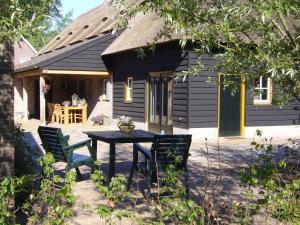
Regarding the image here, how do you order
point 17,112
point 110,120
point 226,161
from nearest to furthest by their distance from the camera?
1. point 226,161
2. point 110,120
3. point 17,112

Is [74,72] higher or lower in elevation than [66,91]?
higher

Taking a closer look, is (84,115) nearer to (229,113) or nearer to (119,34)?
(119,34)

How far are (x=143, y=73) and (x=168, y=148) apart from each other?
11.3 meters

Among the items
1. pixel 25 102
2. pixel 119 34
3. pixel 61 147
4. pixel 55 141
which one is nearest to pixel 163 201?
pixel 61 147

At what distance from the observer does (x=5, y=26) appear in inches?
86.2

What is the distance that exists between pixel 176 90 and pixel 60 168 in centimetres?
690

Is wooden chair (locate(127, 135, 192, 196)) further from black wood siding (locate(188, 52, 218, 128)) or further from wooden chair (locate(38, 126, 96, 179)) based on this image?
black wood siding (locate(188, 52, 218, 128))

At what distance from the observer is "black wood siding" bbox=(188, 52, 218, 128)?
1395 centimetres

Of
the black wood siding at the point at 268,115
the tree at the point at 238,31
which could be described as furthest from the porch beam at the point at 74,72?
the tree at the point at 238,31

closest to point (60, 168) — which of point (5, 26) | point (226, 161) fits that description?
point (226, 161)

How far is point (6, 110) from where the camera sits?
Answer: 4117mm

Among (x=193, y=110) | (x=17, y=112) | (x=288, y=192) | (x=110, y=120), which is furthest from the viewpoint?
(x=17, y=112)

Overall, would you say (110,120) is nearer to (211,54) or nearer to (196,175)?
(196,175)

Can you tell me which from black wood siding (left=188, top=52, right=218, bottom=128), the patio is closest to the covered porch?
the patio
